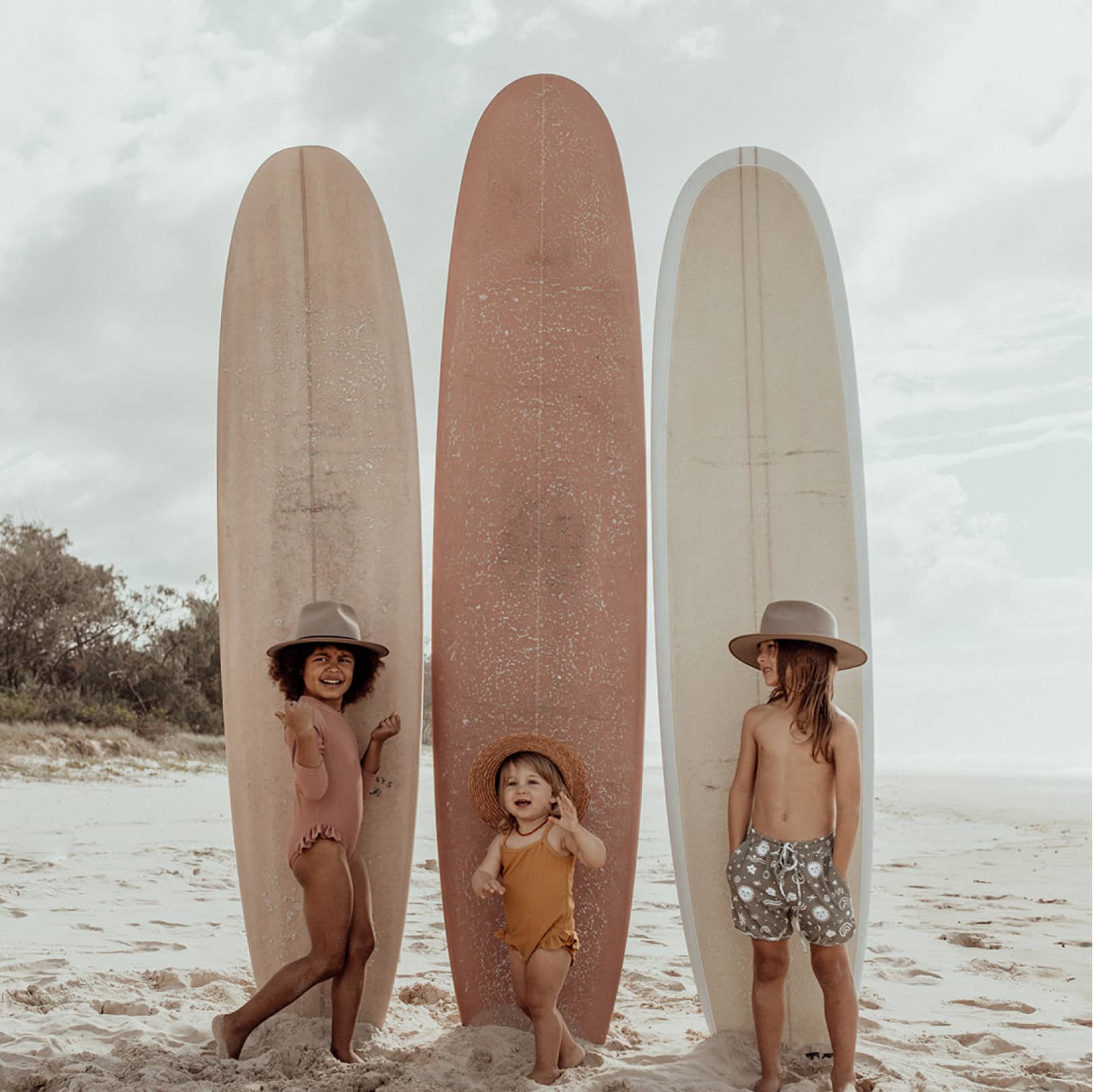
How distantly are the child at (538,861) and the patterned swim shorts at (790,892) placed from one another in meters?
0.39

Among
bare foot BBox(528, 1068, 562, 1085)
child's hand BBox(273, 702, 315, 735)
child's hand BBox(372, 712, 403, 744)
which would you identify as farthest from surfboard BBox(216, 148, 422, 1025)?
bare foot BBox(528, 1068, 562, 1085)

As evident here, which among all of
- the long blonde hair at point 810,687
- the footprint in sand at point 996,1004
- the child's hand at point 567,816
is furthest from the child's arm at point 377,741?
the footprint in sand at point 996,1004

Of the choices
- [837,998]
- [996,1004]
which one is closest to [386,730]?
[837,998]

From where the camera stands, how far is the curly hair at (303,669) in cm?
308

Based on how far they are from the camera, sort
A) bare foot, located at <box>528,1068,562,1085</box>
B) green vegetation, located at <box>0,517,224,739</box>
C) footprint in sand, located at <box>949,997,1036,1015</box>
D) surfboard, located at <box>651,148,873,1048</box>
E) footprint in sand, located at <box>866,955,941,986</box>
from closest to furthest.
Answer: bare foot, located at <box>528,1068,562,1085</box>, surfboard, located at <box>651,148,873,1048</box>, footprint in sand, located at <box>949,997,1036,1015</box>, footprint in sand, located at <box>866,955,941,986</box>, green vegetation, located at <box>0,517,224,739</box>

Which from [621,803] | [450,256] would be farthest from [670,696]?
[450,256]

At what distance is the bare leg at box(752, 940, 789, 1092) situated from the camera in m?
2.80

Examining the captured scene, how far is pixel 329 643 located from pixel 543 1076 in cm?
125

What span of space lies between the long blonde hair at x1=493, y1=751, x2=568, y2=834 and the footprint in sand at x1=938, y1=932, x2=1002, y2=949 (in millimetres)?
2505

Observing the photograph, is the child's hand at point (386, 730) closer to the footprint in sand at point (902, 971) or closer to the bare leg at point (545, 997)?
the bare leg at point (545, 997)

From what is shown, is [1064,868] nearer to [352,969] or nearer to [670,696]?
[670,696]

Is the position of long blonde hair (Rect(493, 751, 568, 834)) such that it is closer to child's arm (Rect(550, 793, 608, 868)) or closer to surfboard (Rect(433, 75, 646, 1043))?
child's arm (Rect(550, 793, 608, 868))

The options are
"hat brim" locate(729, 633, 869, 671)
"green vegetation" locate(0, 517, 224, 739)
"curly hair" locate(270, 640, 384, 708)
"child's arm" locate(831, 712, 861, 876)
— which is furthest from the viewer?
"green vegetation" locate(0, 517, 224, 739)

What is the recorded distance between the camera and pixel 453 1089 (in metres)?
2.56
